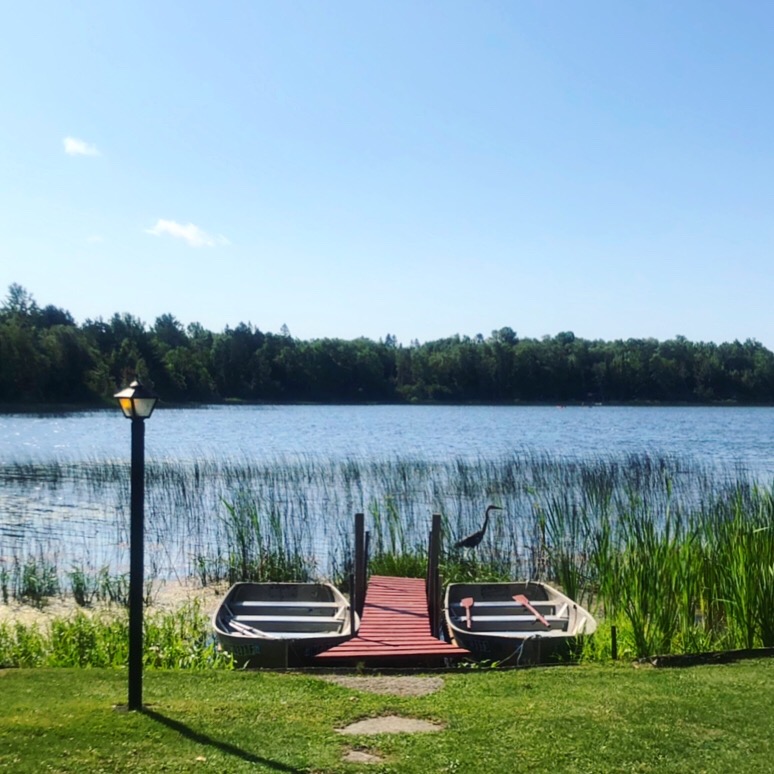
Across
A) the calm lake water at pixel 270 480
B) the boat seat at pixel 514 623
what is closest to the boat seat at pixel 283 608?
the boat seat at pixel 514 623

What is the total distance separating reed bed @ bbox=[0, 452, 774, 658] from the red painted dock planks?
1.62m

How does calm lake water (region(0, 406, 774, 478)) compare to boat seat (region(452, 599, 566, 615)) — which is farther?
calm lake water (region(0, 406, 774, 478))

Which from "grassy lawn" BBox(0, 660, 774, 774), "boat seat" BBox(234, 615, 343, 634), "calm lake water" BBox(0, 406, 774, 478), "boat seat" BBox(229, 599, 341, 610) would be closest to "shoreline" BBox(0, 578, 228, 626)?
"boat seat" BBox(229, 599, 341, 610)

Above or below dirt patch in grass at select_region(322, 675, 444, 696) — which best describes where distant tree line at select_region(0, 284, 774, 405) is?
above

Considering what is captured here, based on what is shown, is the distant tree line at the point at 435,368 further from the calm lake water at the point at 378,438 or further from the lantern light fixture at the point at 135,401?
the lantern light fixture at the point at 135,401

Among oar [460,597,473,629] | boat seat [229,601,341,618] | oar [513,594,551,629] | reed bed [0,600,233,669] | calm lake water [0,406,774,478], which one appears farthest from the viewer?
calm lake water [0,406,774,478]

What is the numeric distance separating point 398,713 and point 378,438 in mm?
38351

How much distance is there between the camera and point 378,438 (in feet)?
143

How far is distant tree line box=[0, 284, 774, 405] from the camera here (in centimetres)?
8912

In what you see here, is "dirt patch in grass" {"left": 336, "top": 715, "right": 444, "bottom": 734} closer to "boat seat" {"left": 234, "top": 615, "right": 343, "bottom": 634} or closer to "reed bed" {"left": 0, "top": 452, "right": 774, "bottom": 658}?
"reed bed" {"left": 0, "top": 452, "right": 774, "bottom": 658}

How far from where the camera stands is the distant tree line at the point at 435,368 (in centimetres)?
8912

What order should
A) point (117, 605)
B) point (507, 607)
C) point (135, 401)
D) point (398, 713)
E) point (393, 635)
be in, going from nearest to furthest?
point (135, 401) → point (398, 713) → point (393, 635) → point (507, 607) → point (117, 605)

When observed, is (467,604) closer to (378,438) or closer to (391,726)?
(391,726)

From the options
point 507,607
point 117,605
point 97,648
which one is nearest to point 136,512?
point 97,648
